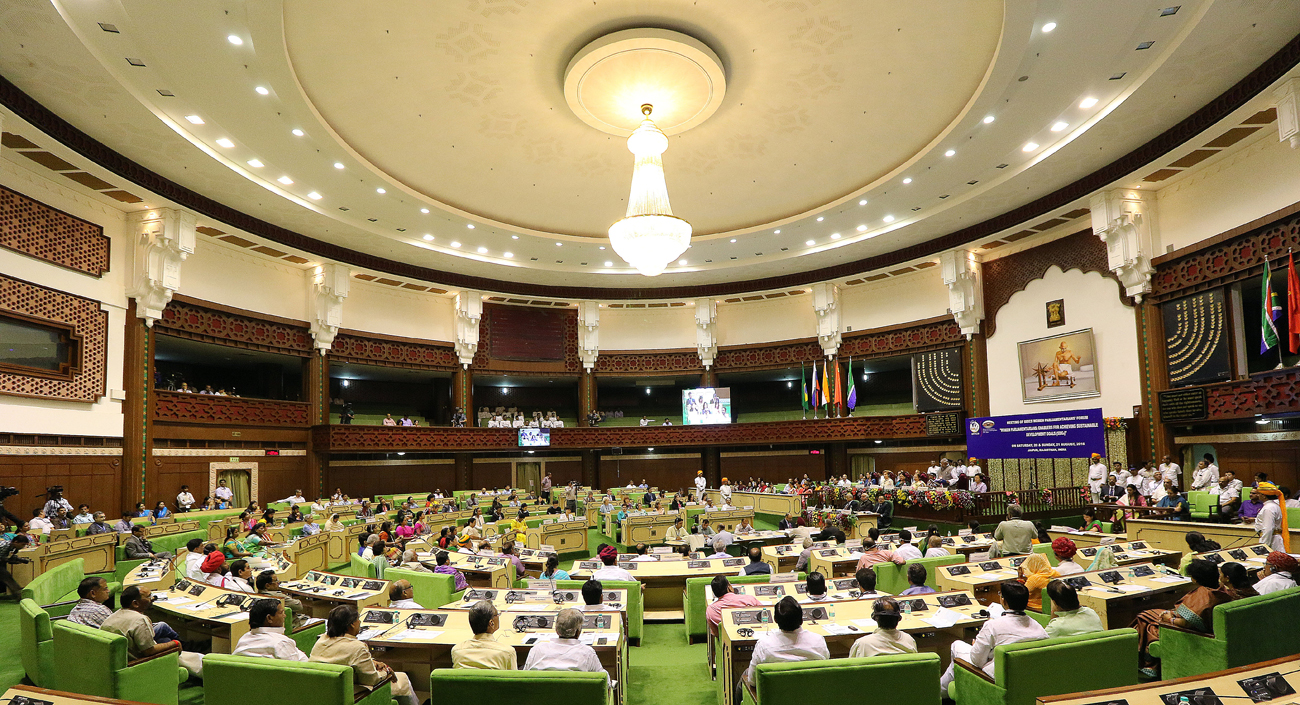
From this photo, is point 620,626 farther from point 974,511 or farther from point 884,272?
point 884,272

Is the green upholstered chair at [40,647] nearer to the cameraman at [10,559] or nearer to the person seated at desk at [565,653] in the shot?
the person seated at desk at [565,653]

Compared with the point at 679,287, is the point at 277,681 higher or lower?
lower

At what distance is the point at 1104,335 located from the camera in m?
16.3

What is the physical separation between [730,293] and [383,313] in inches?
460

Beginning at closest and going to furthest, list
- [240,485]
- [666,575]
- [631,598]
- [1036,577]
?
[1036,577] → [631,598] → [666,575] → [240,485]

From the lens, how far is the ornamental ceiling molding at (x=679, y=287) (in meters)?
11.1

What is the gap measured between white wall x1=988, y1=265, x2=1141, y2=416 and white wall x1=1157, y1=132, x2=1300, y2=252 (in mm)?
1878

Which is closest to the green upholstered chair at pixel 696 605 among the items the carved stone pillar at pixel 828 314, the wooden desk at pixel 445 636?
the wooden desk at pixel 445 636

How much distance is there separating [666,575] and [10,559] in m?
8.02

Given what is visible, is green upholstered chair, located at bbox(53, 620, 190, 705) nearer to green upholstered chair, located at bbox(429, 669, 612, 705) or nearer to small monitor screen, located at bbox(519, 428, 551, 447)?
green upholstered chair, located at bbox(429, 669, 612, 705)

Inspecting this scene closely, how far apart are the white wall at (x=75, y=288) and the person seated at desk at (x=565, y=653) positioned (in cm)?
1330

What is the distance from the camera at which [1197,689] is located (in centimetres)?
290

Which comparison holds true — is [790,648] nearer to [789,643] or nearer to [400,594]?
[789,643]

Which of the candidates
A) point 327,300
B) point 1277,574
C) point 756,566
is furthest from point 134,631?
point 327,300
